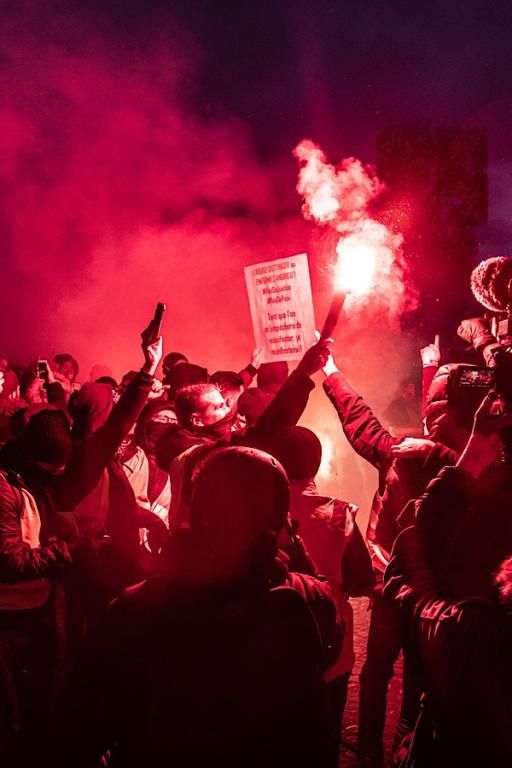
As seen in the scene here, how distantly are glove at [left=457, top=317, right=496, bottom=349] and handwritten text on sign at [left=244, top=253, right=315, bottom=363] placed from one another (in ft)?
3.70

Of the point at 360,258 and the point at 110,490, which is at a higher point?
the point at 360,258

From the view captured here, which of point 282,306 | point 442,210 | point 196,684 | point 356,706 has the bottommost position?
point 356,706

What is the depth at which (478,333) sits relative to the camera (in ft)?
15.7

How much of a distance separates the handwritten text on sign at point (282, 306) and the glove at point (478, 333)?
44.4 inches

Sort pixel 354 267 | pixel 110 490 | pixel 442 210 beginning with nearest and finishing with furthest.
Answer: pixel 354 267
pixel 110 490
pixel 442 210

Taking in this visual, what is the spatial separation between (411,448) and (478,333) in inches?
66.1

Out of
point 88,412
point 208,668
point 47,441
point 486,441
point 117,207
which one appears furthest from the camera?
point 117,207

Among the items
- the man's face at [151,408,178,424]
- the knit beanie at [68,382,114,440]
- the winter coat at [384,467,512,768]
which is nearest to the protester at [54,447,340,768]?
the winter coat at [384,467,512,768]

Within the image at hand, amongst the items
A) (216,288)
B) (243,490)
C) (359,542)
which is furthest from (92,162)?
(243,490)

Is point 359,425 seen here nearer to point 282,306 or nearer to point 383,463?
point 383,463

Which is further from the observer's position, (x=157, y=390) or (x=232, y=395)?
(x=157, y=390)

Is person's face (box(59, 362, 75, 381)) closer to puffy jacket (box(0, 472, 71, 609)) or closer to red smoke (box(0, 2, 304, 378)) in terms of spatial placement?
red smoke (box(0, 2, 304, 378))

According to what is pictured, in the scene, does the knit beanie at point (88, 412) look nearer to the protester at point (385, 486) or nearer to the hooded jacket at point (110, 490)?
the hooded jacket at point (110, 490)

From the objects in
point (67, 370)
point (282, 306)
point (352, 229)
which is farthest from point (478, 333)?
point (67, 370)
